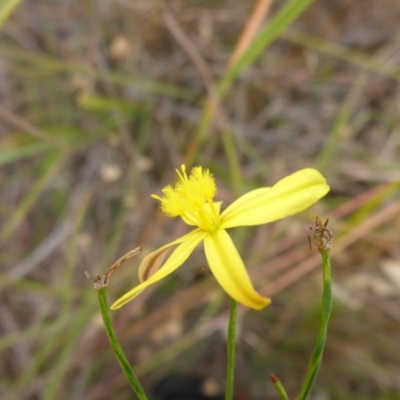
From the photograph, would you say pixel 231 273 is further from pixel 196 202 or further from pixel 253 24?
pixel 253 24

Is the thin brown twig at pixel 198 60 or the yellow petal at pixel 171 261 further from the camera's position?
the thin brown twig at pixel 198 60

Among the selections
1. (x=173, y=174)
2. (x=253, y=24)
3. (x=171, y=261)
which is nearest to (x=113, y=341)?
(x=171, y=261)

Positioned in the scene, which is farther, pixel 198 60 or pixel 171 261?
pixel 198 60

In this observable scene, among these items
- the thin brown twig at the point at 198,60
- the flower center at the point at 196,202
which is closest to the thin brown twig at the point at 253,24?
the thin brown twig at the point at 198,60

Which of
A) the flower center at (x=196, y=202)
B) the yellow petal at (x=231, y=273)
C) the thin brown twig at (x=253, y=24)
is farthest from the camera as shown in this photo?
the thin brown twig at (x=253, y=24)

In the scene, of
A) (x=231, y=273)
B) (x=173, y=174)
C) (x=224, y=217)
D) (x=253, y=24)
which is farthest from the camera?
(x=173, y=174)

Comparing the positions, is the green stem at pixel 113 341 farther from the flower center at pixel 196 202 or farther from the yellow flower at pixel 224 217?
the flower center at pixel 196 202

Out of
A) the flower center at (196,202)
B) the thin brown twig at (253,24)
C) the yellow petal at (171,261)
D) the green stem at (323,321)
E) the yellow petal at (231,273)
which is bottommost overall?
the green stem at (323,321)
